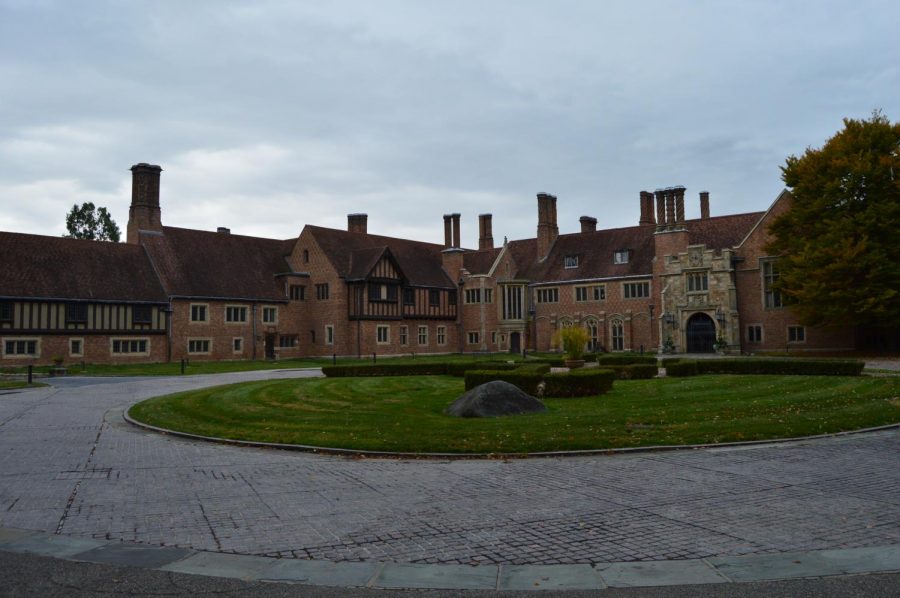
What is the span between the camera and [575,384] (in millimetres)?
22312

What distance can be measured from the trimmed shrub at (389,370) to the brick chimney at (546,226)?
31.8 meters

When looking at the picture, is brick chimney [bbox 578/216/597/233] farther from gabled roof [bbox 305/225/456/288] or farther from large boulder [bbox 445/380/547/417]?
large boulder [bbox 445/380/547/417]

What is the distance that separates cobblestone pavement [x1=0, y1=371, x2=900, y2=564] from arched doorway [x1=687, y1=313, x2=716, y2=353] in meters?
37.5

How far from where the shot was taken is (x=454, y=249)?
65.8 m

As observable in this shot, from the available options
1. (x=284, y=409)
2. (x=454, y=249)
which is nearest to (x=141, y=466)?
(x=284, y=409)

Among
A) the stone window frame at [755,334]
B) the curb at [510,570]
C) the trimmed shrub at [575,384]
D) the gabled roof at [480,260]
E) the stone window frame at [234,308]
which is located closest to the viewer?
the curb at [510,570]

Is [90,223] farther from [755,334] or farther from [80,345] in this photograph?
[755,334]

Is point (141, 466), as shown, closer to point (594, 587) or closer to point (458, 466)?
point (458, 466)

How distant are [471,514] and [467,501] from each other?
705mm

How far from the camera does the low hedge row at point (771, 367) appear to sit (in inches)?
1025

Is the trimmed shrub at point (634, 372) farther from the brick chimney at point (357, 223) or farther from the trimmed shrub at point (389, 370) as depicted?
the brick chimney at point (357, 223)

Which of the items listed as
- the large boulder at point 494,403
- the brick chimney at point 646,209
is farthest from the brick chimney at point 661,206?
the large boulder at point 494,403

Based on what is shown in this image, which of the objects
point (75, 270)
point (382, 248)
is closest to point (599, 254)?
point (382, 248)

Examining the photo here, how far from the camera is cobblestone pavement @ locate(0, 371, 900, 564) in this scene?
7.44 m
